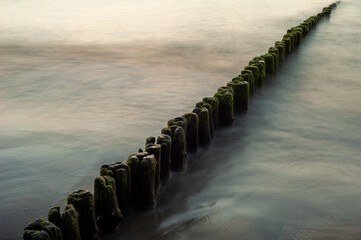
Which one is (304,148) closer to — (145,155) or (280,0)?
(145,155)

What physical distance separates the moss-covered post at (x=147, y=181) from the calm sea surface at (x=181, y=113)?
13cm

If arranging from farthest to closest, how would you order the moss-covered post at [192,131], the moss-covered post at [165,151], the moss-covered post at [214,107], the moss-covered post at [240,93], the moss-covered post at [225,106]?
the moss-covered post at [240,93], the moss-covered post at [225,106], the moss-covered post at [214,107], the moss-covered post at [192,131], the moss-covered post at [165,151]

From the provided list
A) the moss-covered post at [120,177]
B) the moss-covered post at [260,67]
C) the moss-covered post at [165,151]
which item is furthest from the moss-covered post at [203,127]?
the moss-covered post at [260,67]

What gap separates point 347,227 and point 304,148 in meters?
2.03

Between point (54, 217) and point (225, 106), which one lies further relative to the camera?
point (225, 106)

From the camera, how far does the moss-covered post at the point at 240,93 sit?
6480 millimetres

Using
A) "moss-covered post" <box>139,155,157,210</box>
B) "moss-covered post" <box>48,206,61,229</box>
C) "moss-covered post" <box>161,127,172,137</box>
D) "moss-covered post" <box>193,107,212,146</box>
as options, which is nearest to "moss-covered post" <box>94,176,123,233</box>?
"moss-covered post" <box>139,155,157,210</box>

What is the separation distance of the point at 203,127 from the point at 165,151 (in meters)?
1.10

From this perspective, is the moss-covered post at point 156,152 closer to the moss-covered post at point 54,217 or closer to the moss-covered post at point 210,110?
the moss-covered post at point 54,217

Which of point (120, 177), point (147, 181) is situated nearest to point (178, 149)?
point (147, 181)

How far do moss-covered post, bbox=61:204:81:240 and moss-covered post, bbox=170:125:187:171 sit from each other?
175cm

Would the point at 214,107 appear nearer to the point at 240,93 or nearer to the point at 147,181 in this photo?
the point at 240,93

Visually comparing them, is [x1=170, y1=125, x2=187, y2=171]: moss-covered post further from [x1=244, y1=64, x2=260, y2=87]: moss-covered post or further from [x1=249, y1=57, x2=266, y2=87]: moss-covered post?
[x1=249, y1=57, x2=266, y2=87]: moss-covered post

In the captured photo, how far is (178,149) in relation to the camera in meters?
4.83
